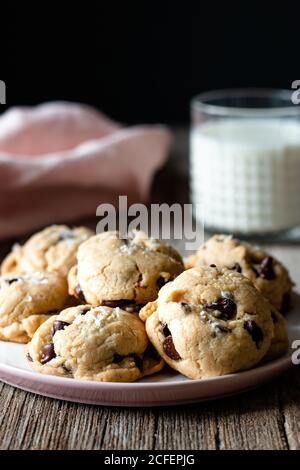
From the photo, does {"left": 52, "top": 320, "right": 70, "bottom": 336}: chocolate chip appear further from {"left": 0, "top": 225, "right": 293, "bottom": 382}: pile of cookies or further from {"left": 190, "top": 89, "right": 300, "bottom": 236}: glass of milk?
{"left": 190, "top": 89, "right": 300, "bottom": 236}: glass of milk

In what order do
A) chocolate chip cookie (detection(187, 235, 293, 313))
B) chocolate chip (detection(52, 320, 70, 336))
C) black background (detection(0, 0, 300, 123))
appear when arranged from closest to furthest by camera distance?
chocolate chip (detection(52, 320, 70, 336)) → chocolate chip cookie (detection(187, 235, 293, 313)) → black background (detection(0, 0, 300, 123))

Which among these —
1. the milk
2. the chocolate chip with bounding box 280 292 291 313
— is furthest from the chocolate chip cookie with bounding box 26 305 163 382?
the milk

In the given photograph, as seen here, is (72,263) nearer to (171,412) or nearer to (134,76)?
(171,412)

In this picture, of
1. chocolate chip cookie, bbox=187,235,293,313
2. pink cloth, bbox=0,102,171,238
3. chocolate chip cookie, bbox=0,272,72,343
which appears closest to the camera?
chocolate chip cookie, bbox=0,272,72,343

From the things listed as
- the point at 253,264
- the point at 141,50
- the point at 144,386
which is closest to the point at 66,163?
the point at 253,264

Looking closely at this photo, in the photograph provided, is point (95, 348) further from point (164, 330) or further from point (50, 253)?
point (50, 253)

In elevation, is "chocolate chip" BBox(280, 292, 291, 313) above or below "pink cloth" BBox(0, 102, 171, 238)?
above
